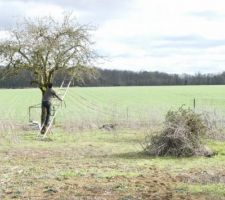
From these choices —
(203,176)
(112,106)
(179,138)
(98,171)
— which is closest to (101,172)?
(98,171)

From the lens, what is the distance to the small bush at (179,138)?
52.9 feet

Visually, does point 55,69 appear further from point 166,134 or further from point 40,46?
point 166,134

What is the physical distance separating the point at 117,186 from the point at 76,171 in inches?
93.8

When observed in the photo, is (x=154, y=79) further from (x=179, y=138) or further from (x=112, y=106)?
(x=179, y=138)

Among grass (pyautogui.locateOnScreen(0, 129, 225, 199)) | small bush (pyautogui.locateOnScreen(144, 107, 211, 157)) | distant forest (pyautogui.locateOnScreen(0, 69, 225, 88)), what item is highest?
distant forest (pyautogui.locateOnScreen(0, 69, 225, 88))

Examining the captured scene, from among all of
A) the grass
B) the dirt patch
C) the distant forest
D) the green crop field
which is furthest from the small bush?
the distant forest

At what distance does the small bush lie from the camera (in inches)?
634

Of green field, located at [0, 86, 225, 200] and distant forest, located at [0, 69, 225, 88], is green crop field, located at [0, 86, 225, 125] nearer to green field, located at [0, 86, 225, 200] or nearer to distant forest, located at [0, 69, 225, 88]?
green field, located at [0, 86, 225, 200]

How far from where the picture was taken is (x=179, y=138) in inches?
640

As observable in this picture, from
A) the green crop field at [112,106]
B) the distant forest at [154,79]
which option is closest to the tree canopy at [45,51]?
the green crop field at [112,106]

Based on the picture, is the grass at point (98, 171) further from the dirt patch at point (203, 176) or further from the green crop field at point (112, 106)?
the green crop field at point (112, 106)

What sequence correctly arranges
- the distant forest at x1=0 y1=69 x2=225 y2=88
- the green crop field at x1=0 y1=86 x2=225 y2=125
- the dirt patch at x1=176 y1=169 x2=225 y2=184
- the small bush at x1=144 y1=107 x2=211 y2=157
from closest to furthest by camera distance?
the dirt patch at x1=176 y1=169 x2=225 y2=184, the small bush at x1=144 y1=107 x2=211 y2=157, the green crop field at x1=0 y1=86 x2=225 y2=125, the distant forest at x1=0 y1=69 x2=225 y2=88

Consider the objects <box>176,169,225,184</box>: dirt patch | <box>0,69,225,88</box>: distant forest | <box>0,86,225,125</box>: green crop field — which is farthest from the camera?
<box>0,69,225,88</box>: distant forest

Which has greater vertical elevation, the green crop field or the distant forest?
the distant forest
